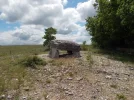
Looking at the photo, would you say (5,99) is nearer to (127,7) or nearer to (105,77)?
(105,77)

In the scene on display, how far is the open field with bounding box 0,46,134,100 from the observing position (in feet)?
38.0

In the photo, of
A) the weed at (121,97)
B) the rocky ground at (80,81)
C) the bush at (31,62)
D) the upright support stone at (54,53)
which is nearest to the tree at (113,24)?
the rocky ground at (80,81)

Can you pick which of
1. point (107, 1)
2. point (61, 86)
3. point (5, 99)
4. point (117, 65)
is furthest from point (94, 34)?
point (5, 99)

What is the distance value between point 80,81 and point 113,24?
1353cm

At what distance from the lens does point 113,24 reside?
25.6m

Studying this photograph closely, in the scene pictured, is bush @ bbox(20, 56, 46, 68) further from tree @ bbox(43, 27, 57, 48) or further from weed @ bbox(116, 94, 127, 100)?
tree @ bbox(43, 27, 57, 48)

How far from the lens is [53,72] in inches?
580

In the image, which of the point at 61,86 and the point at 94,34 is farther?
the point at 94,34

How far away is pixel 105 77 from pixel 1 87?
19.8 ft

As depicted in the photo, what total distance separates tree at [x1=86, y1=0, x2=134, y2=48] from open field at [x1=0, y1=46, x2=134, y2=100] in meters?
5.68

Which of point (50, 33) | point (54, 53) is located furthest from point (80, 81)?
point (50, 33)

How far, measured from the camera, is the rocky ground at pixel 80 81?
11.6 m

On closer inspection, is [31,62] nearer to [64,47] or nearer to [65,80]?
[65,80]

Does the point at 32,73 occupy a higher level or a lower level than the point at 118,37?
lower
